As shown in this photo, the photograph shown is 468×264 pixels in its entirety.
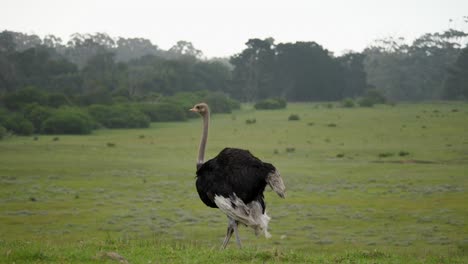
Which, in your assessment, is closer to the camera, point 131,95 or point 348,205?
point 348,205

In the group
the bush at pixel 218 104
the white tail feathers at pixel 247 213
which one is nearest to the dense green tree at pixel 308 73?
the bush at pixel 218 104

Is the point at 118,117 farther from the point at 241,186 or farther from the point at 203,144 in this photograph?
the point at 241,186

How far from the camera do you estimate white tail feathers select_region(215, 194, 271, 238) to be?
9758mm

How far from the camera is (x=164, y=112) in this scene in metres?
54.9

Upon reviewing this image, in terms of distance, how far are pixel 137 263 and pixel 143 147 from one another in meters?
29.2

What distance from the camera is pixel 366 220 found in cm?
1834

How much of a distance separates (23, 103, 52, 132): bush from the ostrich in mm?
36249

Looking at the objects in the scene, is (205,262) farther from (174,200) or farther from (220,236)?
(174,200)

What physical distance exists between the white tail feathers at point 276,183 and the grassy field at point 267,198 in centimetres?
67

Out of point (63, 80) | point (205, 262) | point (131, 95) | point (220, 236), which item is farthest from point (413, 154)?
point (63, 80)

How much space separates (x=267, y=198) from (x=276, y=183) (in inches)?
487

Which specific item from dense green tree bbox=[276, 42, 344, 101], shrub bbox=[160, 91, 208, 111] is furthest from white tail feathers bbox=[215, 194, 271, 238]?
dense green tree bbox=[276, 42, 344, 101]

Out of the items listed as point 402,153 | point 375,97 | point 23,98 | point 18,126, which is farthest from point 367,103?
point 402,153

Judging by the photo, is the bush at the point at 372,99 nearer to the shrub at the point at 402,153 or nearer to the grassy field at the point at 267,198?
the grassy field at the point at 267,198
